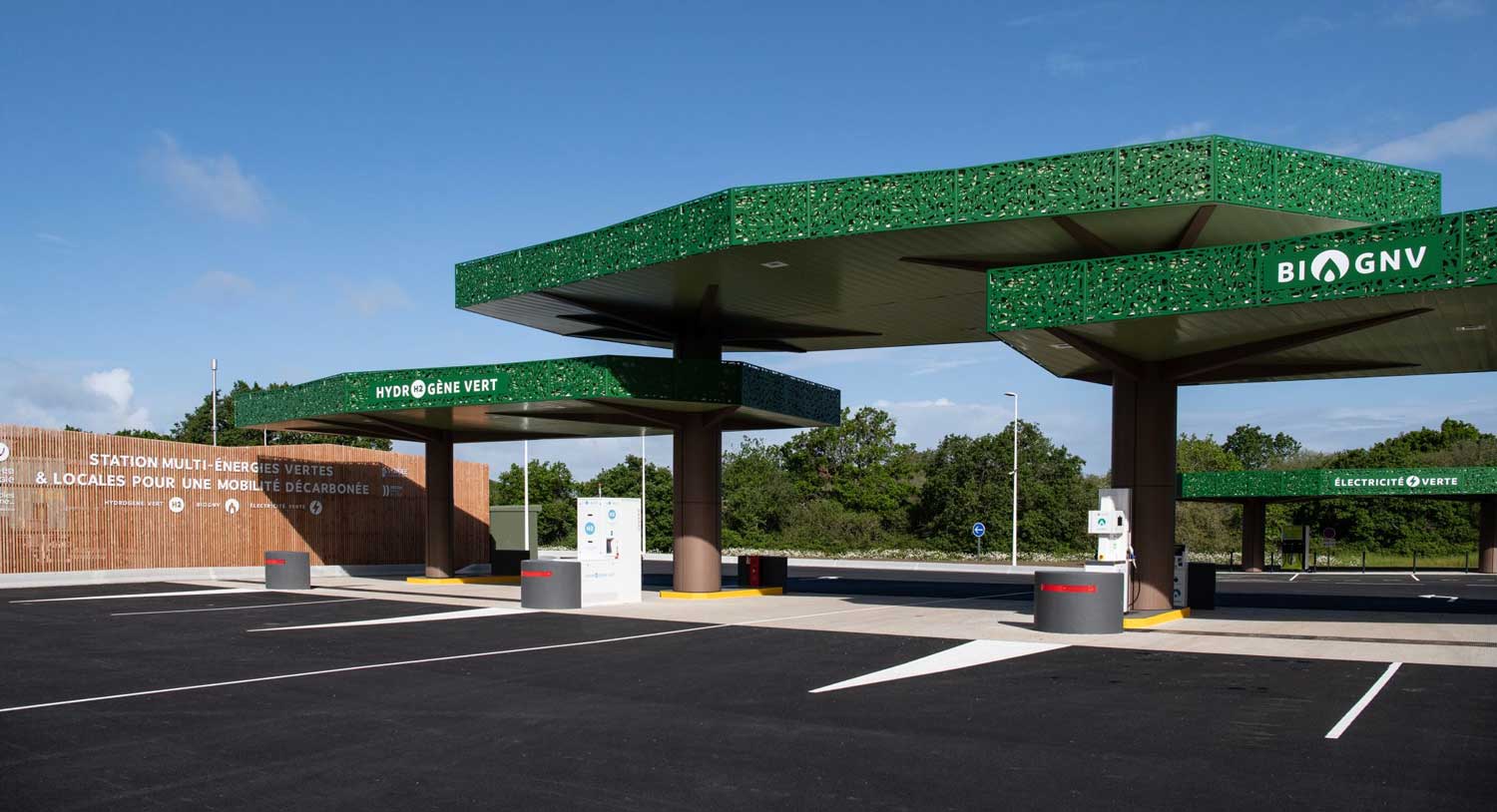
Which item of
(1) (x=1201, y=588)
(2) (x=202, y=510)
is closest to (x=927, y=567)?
(1) (x=1201, y=588)

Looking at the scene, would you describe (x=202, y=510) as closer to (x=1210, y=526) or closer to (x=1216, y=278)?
(x=1216, y=278)

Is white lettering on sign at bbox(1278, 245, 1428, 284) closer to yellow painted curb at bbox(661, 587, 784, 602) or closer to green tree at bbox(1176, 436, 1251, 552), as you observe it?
yellow painted curb at bbox(661, 587, 784, 602)

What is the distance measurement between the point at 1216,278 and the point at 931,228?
13.9 feet

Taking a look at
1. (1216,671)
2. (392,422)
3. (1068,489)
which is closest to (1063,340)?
(1216,671)

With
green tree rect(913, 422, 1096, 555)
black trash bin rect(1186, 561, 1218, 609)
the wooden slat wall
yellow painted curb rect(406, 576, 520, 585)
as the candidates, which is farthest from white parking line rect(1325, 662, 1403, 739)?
green tree rect(913, 422, 1096, 555)

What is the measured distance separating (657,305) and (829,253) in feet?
22.0

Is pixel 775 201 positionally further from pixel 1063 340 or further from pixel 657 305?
pixel 657 305

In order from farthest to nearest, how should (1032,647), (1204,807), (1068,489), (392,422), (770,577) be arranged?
1. (1068,489)
2. (392,422)
3. (770,577)
4. (1032,647)
5. (1204,807)

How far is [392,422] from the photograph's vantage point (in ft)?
106

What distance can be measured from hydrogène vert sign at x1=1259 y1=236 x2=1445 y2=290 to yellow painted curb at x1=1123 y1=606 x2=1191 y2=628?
6.18m

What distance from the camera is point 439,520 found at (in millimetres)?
32844

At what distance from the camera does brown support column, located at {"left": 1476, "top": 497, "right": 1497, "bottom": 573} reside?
156 feet

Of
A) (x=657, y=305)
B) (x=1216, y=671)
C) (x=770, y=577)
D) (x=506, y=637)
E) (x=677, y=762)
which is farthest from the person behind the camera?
(x=770, y=577)

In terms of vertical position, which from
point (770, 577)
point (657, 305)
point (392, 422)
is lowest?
point (770, 577)
